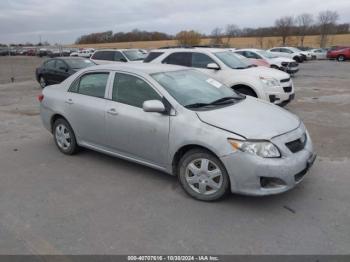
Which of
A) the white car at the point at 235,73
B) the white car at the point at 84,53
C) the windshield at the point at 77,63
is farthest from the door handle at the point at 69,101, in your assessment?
the white car at the point at 84,53

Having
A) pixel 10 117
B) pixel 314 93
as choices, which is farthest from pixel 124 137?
pixel 314 93

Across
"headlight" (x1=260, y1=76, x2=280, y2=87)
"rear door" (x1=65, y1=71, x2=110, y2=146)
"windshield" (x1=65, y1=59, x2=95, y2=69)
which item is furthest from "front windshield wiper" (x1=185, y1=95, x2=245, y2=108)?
"windshield" (x1=65, y1=59, x2=95, y2=69)

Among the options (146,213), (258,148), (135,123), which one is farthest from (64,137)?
(258,148)

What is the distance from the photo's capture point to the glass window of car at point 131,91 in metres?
4.50

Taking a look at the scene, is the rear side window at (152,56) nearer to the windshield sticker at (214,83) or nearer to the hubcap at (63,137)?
the hubcap at (63,137)

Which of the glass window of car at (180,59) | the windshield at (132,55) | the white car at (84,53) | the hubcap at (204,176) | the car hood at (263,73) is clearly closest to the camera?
the hubcap at (204,176)

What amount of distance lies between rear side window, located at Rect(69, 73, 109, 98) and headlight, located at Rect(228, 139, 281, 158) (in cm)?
231

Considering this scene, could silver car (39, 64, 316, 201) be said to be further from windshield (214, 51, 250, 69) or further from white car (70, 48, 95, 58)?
white car (70, 48, 95, 58)

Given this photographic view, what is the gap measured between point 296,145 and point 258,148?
1.90 ft

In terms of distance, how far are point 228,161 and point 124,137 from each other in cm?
163

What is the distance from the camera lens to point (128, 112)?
181 inches

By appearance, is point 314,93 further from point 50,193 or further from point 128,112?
point 50,193

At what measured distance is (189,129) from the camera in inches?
156

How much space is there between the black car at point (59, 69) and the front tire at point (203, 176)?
1082 cm
